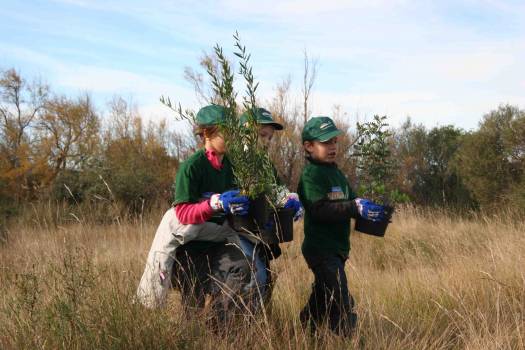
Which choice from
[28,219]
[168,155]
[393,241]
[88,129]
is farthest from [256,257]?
[88,129]

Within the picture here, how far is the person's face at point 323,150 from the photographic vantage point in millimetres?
3652

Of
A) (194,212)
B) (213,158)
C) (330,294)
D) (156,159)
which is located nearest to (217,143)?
(213,158)

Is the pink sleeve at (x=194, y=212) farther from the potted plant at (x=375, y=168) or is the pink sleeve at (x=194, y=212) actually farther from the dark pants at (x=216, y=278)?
the potted plant at (x=375, y=168)

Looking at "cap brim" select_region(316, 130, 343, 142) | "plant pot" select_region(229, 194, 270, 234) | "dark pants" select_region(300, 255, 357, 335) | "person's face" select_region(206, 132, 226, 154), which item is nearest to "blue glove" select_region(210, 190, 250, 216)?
"plant pot" select_region(229, 194, 270, 234)

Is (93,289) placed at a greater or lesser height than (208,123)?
lesser

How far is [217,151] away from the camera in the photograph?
343 centimetres

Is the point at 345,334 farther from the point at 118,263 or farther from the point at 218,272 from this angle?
the point at 118,263

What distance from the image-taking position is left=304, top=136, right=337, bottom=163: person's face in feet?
12.0

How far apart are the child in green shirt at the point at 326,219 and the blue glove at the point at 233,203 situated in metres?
0.74

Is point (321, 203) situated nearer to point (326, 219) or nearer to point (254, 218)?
point (326, 219)

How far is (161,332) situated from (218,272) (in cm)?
62

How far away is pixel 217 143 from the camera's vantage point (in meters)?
3.35

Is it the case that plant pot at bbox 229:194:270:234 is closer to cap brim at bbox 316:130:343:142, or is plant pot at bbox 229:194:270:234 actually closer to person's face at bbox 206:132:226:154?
person's face at bbox 206:132:226:154

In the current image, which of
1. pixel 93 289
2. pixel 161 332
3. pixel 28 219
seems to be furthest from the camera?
pixel 28 219
